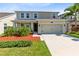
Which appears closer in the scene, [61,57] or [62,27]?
[61,57]

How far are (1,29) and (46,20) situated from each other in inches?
347

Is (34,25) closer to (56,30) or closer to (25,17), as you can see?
(25,17)

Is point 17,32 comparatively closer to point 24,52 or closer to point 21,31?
point 21,31

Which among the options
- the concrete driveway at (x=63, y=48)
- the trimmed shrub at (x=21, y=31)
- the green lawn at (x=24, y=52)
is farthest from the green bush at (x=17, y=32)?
the green lawn at (x=24, y=52)

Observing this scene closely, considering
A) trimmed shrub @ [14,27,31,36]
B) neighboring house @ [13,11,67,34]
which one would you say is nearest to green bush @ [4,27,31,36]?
trimmed shrub @ [14,27,31,36]

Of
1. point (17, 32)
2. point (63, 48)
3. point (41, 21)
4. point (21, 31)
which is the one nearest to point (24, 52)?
point (63, 48)

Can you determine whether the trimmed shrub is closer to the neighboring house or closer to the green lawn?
the neighboring house

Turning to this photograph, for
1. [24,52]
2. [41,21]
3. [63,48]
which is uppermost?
[41,21]

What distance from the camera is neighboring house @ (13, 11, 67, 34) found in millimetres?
33000

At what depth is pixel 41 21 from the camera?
3288 cm

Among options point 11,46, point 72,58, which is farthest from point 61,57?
point 11,46

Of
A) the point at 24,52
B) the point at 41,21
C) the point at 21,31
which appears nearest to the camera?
the point at 24,52

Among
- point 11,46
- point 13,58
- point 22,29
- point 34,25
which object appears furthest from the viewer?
point 34,25

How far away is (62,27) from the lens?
110 feet
